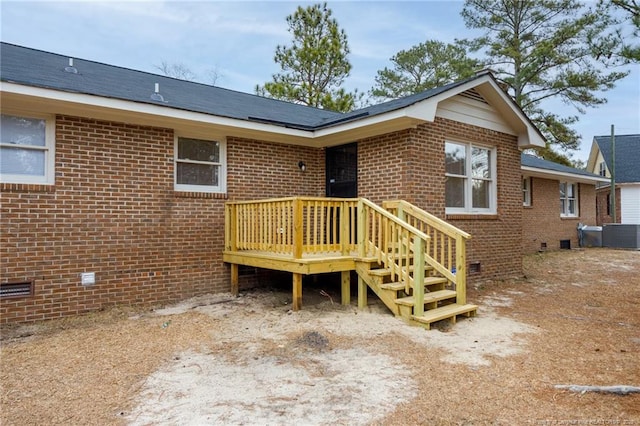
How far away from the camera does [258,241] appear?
639 cm

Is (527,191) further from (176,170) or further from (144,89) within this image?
(144,89)

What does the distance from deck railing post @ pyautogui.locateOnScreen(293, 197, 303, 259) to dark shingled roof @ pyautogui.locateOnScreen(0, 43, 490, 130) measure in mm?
2126

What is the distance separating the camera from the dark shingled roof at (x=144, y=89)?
576 centimetres

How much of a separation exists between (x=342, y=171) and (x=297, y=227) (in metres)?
2.85

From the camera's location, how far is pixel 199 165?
7.07m

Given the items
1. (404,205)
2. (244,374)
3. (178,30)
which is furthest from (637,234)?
(178,30)

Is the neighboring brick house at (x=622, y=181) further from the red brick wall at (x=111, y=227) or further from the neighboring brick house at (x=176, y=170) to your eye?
the red brick wall at (x=111, y=227)

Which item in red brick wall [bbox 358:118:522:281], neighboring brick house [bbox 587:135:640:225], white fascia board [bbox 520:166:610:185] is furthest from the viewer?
neighboring brick house [bbox 587:135:640:225]

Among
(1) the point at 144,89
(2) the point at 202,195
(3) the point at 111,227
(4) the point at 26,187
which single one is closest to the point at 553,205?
(2) the point at 202,195

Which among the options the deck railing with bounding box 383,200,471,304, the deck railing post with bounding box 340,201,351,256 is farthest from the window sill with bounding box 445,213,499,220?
the deck railing post with bounding box 340,201,351,256

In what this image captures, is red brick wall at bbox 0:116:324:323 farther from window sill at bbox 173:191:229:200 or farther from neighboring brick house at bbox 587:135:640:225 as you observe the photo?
neighboring brick house at bbox 587:135:640:225

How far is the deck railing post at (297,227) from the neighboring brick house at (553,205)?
10.0 m

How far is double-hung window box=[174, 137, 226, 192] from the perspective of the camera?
271 inches

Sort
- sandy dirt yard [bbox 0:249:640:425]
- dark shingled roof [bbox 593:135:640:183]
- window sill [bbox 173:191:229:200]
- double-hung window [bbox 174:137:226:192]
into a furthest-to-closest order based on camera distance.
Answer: dark shingled roof [bbox 593:135:640:183]
double-hung window [bbox 174:137:226:192]
window sill [bbox 173:191:229:200]
sandy dirt yard [bbox 0:249:640:425]
